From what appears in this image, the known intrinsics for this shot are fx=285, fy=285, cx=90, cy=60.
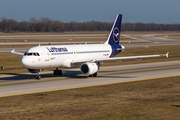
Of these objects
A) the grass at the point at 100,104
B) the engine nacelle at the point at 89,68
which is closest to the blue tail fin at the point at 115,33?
the engine nacelle at the point at 89,68

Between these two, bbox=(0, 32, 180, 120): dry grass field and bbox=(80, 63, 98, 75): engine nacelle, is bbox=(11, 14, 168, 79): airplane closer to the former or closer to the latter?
bbox=(80, 63, 98, 75): engine nacelle

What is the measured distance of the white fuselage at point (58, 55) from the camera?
35719 mm

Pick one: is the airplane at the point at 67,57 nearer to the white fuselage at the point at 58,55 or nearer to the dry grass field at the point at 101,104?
the white fuselage at the point at 58,55

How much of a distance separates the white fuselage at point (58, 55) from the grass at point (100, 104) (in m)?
7.87

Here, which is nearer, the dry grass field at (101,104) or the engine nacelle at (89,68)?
the dry grass field at (101,104)

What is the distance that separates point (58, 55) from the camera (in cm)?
3841

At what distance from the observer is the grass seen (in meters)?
20.1

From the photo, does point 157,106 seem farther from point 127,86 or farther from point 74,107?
point 127,86

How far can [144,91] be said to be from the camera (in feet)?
96.6

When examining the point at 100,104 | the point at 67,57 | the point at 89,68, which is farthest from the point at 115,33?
the point at 100,104

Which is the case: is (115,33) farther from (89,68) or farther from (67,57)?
(89,68)

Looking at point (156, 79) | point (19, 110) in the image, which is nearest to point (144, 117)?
point (19, 110)

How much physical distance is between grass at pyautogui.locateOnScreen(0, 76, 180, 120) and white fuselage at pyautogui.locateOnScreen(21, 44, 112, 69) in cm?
787

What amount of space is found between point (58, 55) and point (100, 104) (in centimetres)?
1630
